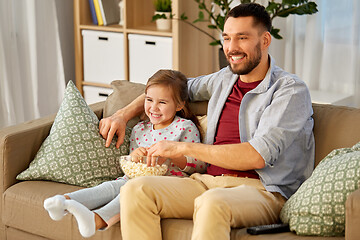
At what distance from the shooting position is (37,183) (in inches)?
100

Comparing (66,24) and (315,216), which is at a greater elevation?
(66,24)

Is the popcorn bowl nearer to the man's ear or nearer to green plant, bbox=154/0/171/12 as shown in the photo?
the man's ear

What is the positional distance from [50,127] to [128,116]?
344 mm

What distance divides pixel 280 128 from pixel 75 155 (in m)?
0.85

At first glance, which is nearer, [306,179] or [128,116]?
[306,179]

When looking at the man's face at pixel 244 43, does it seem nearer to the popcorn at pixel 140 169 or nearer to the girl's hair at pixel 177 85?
the girl's hair at pixel 177 85

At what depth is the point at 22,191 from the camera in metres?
2.50

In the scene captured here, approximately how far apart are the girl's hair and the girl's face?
0.02 meters

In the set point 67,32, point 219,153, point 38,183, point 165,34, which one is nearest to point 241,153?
point 219,153

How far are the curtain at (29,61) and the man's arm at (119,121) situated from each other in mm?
1956

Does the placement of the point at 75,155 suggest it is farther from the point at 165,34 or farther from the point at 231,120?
the point at 165,34

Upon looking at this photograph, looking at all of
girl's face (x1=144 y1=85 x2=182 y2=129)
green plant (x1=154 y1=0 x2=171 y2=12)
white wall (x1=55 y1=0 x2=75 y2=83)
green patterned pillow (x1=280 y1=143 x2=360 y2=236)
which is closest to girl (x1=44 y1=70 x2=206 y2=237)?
girl's face (x1=144 y1=85 x2=182 y2=129)

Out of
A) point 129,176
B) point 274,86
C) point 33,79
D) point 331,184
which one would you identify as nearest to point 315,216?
point 331,184

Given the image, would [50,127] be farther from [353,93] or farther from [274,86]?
[353,93]
